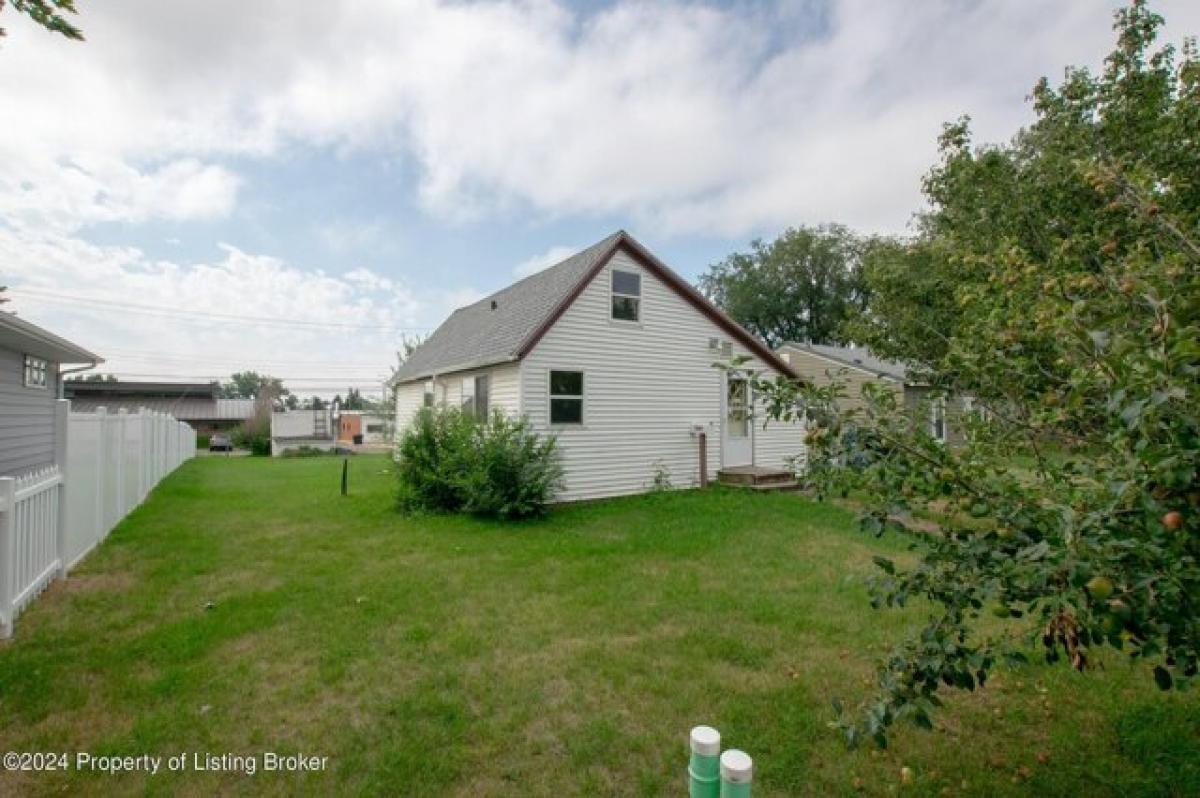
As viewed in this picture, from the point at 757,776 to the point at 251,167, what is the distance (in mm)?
13305

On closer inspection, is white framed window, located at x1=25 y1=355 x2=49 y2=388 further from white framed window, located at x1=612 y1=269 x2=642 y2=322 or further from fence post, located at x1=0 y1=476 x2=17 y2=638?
white framed window, located at x1=612 y1=269 x2=642 y2=322

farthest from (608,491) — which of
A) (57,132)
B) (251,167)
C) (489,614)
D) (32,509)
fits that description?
(57,132)

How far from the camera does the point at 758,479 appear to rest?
38.9ft

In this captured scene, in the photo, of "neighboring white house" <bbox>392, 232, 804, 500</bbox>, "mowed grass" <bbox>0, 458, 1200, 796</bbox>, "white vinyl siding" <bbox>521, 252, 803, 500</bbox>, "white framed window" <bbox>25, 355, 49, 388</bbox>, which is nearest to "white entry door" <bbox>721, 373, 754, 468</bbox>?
"neighboring white house" <bbox>392, 232, 804, 500</bbox>

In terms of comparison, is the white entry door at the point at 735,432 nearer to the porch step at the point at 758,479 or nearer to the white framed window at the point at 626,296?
the porch step at the point at 758,479

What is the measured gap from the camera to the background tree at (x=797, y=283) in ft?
121

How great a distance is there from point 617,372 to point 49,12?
9.07 meters

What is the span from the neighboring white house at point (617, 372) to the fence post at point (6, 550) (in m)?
6.80

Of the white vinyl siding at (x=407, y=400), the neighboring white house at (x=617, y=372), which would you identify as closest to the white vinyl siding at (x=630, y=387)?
the neighboring white house at (x=617, y=372)

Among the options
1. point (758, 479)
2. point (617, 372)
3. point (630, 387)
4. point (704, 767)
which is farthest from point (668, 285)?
point (704, 767)

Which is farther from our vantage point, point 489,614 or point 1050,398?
point 489,614

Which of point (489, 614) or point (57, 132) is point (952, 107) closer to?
point (489, 614)

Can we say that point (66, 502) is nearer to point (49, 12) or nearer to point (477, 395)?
point (49, 12)

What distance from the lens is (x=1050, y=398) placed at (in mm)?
1943
